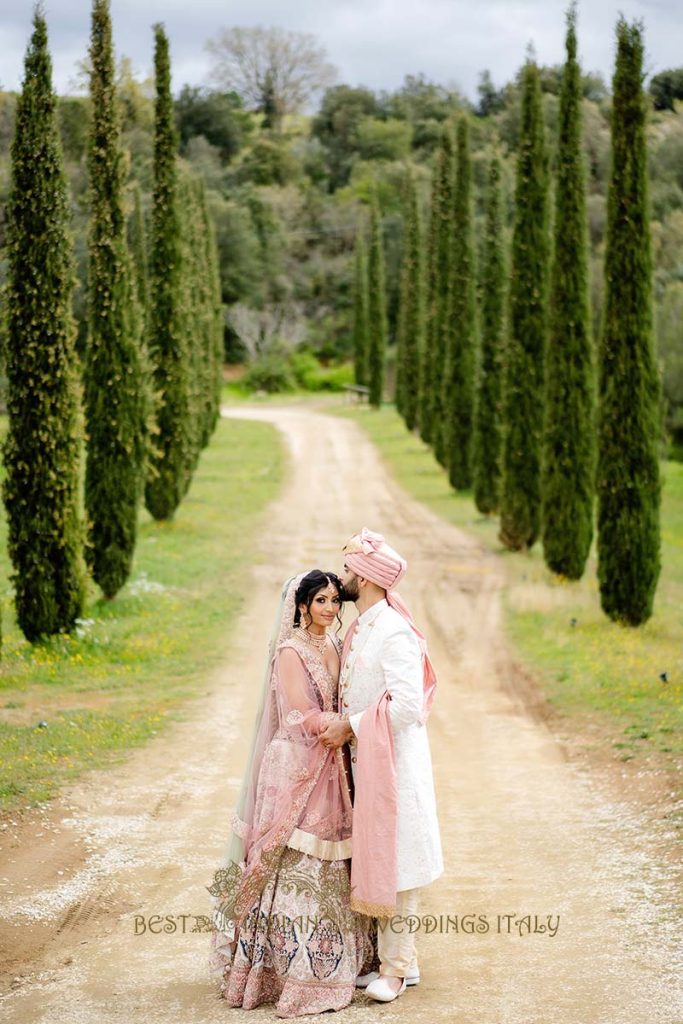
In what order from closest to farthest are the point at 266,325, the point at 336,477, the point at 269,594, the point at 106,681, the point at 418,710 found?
the point at 418,710
the point at 106,681
the point at 269,594
the point at 336,477
the point at 266,325

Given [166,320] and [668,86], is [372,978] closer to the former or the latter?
[166,320]

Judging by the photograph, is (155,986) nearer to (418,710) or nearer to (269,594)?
(418,710)

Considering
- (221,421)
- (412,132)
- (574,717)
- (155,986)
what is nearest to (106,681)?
(574,717)

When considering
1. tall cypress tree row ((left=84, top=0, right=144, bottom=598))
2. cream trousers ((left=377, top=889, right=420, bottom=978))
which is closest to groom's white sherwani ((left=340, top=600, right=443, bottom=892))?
cream trousers ((left=377, top=889, right=420, bottom=978))

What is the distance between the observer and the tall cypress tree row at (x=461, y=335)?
31.6 metres

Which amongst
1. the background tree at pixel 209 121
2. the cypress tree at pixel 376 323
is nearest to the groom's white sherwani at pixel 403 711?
the cypress tree at pixel 376 323

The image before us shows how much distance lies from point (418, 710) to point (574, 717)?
6.75 m

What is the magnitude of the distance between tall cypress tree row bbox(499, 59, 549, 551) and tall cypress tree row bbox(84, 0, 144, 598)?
8.18 metres

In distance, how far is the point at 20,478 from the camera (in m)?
14.3

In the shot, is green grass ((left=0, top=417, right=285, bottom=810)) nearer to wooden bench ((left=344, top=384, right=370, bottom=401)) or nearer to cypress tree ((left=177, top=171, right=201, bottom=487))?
cypress tree ((left=177, top=171, right=201, bottom=487))

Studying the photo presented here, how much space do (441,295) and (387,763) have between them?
31.1 metres

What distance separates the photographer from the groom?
5574 mm

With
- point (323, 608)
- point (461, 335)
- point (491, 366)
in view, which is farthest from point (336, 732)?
point (461, 335)

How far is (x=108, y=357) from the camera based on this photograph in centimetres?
1731
